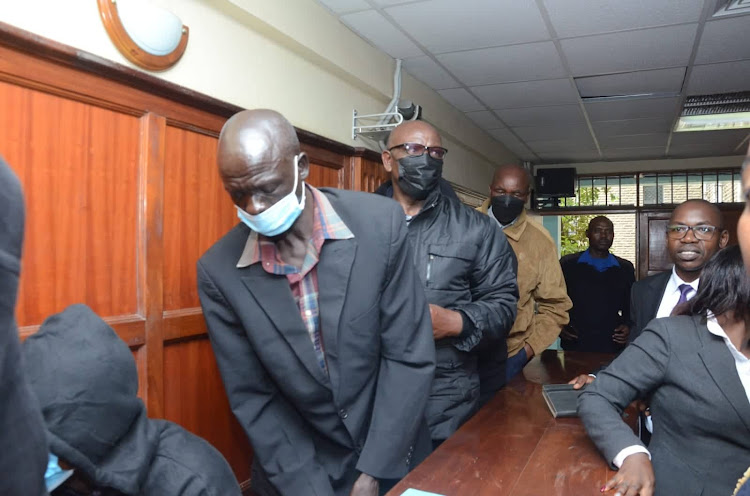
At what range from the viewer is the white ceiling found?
3.08m

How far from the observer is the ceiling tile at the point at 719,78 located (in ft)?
13.1

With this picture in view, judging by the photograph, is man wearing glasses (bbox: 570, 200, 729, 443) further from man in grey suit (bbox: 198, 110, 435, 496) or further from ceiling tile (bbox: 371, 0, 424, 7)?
ceiling tile (bbox: 371, 0, 424, 7)

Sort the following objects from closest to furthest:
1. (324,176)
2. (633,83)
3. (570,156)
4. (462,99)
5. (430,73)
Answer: (324,176)
(430,73)
(633,83)
(462,99)
(570,156)

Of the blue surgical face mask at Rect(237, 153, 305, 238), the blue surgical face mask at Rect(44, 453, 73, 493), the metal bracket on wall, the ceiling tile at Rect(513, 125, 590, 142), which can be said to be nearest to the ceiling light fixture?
the ceiling tile at Rect(513, 125, 590, 142)

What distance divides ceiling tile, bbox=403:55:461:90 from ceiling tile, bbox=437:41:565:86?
0.24ft

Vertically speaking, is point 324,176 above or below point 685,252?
above

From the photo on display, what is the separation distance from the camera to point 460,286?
209cm

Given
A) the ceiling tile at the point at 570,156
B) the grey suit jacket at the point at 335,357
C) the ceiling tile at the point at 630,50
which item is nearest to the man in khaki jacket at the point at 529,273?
the ceiling tile at the point at 630,50

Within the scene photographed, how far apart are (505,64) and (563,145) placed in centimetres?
304

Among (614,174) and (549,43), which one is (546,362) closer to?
(549,43)

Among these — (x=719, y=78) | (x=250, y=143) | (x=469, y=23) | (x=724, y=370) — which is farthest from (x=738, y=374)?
(x=719, y=78)

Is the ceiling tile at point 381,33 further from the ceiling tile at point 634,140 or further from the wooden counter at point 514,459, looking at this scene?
the ceiling tile at point 634,140

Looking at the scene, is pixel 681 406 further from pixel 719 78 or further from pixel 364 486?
pixel 719 78

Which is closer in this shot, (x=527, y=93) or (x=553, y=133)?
(x=527, y=93)
